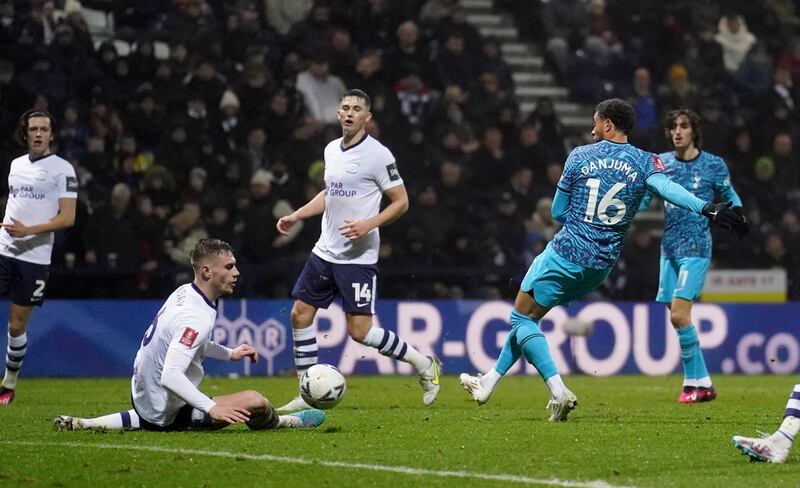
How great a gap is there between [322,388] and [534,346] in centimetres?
149

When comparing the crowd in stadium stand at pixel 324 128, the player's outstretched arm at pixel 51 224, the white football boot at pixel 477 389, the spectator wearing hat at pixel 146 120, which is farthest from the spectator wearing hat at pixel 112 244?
the white football boot at pixel 477 389

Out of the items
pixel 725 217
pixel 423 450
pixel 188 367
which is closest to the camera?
pixel 423 450

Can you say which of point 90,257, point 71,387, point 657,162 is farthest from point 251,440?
point 90,257

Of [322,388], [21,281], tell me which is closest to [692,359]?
[322,388]

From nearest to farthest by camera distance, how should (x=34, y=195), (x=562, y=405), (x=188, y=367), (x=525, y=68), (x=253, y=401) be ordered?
(x=188, y=367) → (x=253, y=401) → (x=562, y=405) → (x=34, y=195) → (x=525, y=68)

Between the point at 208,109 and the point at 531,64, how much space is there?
6677 millimetres

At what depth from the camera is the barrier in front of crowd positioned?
1534cm

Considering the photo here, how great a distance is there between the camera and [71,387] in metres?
13.7

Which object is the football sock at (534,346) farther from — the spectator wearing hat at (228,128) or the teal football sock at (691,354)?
the spectator wearing hat at (228,128)

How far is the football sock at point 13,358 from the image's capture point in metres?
11.7

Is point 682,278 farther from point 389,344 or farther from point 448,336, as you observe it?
point 448,336

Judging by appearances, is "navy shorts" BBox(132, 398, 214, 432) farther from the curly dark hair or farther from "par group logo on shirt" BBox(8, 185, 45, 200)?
"par group logo on shirt" BBox(8, 185, 45, 200)

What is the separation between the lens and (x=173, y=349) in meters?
7.79

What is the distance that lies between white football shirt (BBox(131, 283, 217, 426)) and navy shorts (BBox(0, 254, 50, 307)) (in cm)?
387
